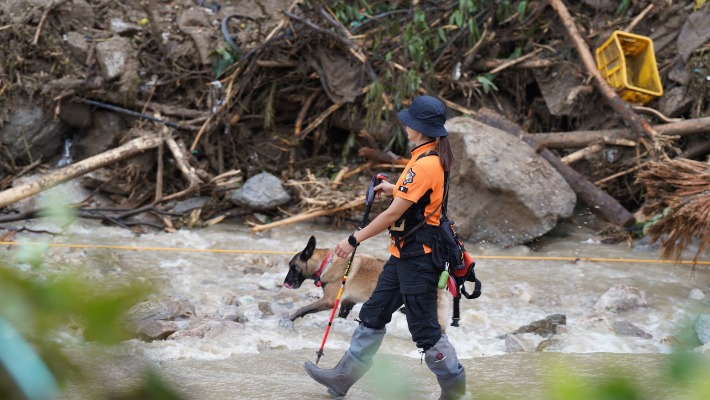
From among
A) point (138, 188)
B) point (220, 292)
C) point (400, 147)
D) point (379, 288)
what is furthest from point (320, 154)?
point (379, 288)

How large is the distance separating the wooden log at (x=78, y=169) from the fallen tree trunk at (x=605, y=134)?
18.4ft

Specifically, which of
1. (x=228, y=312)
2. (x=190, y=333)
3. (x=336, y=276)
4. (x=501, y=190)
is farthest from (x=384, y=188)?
(x=501, y=190)

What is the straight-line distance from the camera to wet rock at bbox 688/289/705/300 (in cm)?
589

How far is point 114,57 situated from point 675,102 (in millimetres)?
8139

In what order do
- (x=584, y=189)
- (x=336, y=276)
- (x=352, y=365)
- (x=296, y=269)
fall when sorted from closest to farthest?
(x=352, y=365) → (x=336, y=276) → (x=296, y=269) → (x=584, y=189)

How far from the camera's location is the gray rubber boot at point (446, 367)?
3475 mm

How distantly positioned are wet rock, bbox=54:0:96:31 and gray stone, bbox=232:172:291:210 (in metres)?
3.89

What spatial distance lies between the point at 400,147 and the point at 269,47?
250 cm

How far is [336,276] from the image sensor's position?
4.98 metres

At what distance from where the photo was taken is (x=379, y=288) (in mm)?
3695

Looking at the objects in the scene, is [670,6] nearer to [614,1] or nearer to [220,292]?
[614,1]

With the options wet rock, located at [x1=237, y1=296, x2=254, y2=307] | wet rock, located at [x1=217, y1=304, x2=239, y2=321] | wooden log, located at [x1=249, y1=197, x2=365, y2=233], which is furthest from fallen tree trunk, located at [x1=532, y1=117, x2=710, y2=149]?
wet rock, located at [x1=217, y1=304, x2=239, y2=321]

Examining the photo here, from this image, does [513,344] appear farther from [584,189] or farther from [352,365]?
[584,189]

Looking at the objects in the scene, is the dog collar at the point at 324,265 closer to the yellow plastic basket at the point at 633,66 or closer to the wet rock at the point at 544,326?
the wet rock at the point at 544,326
